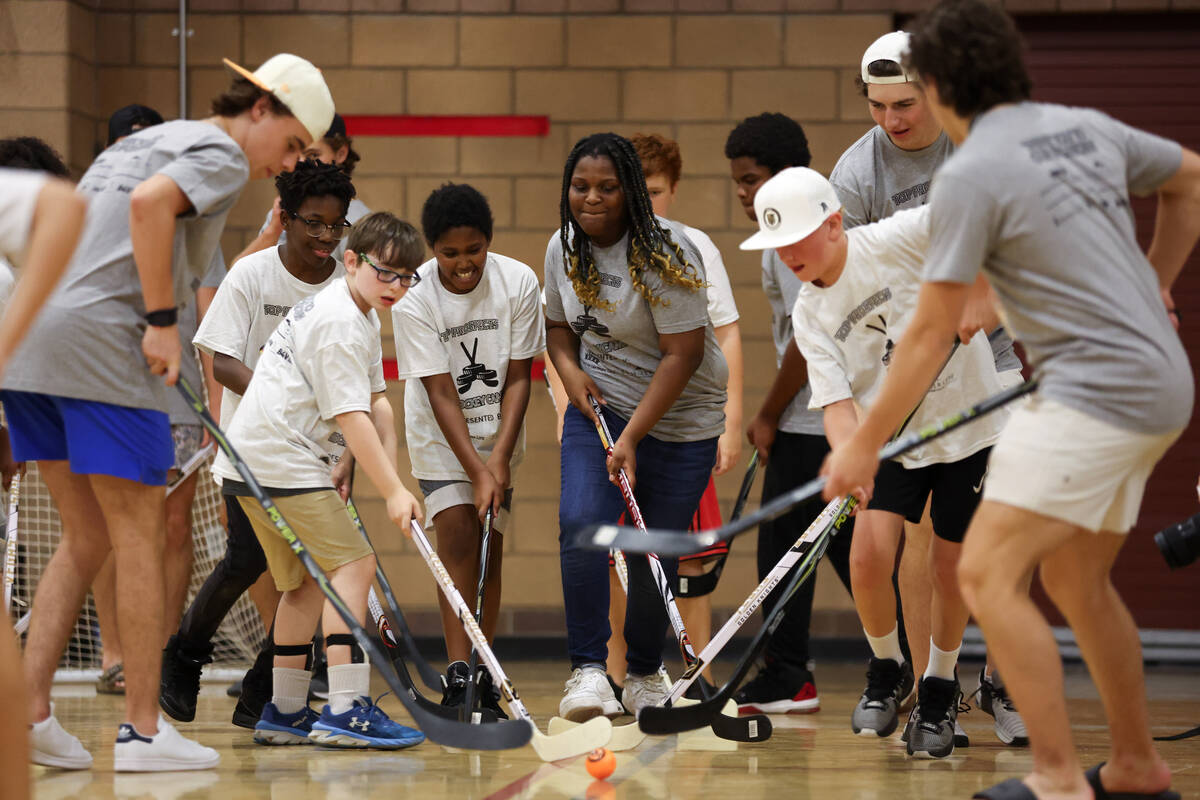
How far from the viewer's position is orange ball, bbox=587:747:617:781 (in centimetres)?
269

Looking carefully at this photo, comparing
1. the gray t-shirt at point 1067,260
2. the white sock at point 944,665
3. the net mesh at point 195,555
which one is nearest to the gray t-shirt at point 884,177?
the white sock at point 944,665

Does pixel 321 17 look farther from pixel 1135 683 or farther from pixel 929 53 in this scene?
pixel 1135 683

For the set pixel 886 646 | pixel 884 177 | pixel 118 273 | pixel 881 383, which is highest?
pixel 884 177

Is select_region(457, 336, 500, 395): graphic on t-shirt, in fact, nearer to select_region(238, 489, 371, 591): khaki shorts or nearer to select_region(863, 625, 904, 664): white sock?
select_region(238, 489, 371, 591): khaki shorts

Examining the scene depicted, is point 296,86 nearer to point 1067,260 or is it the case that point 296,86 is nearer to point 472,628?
point 472,628

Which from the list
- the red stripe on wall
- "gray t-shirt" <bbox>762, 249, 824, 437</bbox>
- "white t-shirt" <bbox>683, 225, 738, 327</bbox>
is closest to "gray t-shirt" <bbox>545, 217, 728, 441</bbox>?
"gray t-shirt" <bbox>762, 249, 824, 437</bbox>

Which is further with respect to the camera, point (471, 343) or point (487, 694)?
point (471, 343)

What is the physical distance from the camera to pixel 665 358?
336 centimetres

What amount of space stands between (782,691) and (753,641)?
0.94m

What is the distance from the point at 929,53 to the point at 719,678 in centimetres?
269

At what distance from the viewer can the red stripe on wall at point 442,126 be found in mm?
5164

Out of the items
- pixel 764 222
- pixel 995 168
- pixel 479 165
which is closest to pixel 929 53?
pixel 995 168

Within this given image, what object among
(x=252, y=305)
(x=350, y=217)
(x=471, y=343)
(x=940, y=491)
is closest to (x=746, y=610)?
(x=940, y=491)

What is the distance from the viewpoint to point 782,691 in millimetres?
3859
